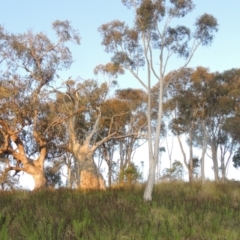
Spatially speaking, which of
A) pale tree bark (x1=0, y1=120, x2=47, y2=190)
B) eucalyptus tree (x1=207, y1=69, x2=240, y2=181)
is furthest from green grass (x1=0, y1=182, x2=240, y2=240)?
eucalyptus tree (x1=207, y1=69, x2=240, y2=181)

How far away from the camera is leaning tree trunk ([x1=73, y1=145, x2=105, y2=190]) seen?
21500 millimetres

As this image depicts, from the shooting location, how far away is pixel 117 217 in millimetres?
9828

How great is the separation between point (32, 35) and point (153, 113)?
13576 millimetres

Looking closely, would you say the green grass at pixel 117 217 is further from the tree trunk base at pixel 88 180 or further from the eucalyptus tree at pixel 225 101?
the eucalyptus tree at pixel 225 101

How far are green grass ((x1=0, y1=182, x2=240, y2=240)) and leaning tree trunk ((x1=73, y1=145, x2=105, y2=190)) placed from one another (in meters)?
5.68

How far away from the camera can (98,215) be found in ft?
33.6

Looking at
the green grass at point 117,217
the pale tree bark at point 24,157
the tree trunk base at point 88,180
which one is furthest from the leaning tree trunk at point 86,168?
the green grass at point 117,217

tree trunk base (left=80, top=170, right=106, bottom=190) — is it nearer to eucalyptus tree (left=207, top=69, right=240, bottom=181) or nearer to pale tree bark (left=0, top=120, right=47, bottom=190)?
pale tree bark (left=0, top=120, right=47, bottom=190)

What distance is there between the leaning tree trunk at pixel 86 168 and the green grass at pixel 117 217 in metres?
5.68

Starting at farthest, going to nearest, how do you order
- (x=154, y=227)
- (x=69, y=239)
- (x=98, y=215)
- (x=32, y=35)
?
(x=32, y=35)
(x=98, y=215)
(x=154, y=227)
(x=69, y=239)

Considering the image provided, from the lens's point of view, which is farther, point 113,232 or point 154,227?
point 154,227

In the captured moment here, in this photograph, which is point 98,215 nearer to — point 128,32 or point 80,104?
point 128,32

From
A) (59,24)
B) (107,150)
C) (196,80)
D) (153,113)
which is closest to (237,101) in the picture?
(196,80)

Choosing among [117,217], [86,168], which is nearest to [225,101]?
[86,168]
